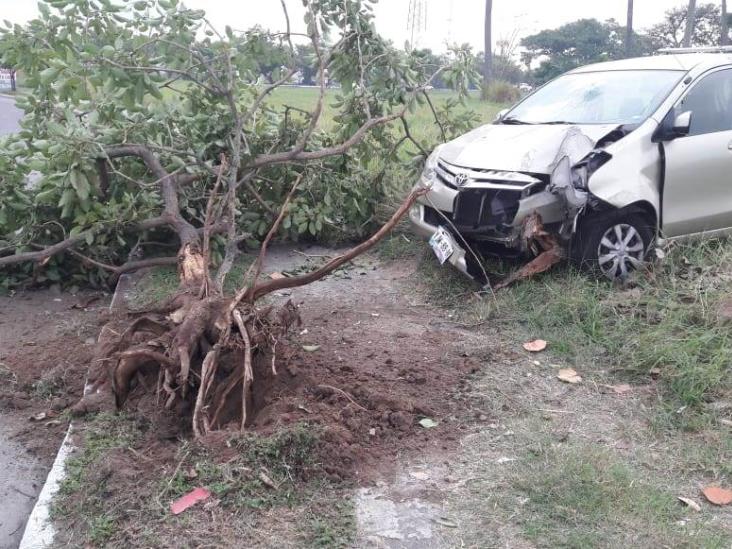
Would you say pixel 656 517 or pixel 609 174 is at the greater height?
pixel 609 174

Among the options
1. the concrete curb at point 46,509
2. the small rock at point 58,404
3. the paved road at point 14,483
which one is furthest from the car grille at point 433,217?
the paved road at point 14,483

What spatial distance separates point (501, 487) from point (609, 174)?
9.69ft

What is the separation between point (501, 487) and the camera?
3.38m

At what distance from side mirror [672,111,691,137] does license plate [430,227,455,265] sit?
1.87 metres

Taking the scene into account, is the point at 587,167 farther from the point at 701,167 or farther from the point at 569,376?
the point at 569,376

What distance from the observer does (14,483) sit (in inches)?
149

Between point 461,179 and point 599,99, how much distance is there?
5.36 ft

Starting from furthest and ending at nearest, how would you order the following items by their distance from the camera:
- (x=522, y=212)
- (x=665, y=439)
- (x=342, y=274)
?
(x=342, y=274) < (x=522, y=212) < (x=665, y=439)

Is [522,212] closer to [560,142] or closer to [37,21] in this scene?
[560,142]

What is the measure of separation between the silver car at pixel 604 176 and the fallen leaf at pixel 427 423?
190 cm

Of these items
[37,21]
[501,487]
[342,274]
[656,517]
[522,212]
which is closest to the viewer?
[656,517]

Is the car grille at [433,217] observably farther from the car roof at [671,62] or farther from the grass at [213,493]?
the grass at [213,493]

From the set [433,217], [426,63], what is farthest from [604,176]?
[426,63]

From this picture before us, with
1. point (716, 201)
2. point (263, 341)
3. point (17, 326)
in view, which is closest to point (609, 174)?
point (716, 201)
